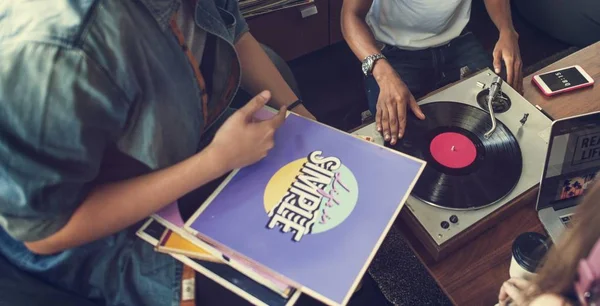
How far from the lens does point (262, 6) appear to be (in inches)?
63.9

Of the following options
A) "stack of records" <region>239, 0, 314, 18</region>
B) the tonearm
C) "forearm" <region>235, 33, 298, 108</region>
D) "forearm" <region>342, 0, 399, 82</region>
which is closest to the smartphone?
the tonearm

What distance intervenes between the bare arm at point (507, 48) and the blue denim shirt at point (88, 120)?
709 millimetres

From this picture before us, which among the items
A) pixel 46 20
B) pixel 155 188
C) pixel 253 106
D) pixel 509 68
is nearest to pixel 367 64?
pixel 509 68

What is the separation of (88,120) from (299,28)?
4.26 ft

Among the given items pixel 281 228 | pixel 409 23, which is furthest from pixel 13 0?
pixel 409 23

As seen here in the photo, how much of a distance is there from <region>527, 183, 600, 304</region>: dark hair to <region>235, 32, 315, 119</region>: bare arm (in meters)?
0.61

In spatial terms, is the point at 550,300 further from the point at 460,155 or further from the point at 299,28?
the point at 299,28

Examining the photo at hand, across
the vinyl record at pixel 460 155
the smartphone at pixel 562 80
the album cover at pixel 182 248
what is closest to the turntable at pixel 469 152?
the vinyl record at pixel 460 155

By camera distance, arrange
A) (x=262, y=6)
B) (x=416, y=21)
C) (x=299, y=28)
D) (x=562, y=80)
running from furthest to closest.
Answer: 1. (x=299, y=28)
2. (x=262, y=6)
3. (x=416, y=21)
4. (x=562, y=80)

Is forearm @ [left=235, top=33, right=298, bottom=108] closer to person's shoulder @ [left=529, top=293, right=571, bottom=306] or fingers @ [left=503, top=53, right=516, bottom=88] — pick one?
fingers @ [left=503, top=53, right=516, bottom=88]

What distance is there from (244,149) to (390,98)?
39 centimetres

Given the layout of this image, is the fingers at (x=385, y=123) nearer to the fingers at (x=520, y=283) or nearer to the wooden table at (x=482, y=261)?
the wooden table at (x=482, y=261)

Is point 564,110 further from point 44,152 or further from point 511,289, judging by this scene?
point 44,152

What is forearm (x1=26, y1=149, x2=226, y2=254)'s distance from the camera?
0.73m
